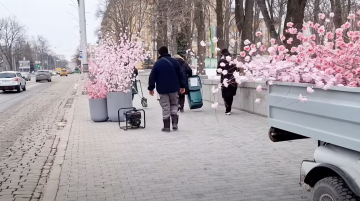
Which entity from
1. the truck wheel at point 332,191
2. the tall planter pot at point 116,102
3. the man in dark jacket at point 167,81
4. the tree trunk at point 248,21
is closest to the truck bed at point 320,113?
the truck wheel at point 332,191

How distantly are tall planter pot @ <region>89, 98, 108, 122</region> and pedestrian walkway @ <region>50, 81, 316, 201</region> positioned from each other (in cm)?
143

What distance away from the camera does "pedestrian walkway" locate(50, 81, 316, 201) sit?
5000 millimetres

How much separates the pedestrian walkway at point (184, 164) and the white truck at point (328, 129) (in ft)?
3.76

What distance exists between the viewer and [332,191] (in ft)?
10.9

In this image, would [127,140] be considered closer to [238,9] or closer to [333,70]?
[333,70]

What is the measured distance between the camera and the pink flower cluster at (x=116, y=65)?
10930 millimetres

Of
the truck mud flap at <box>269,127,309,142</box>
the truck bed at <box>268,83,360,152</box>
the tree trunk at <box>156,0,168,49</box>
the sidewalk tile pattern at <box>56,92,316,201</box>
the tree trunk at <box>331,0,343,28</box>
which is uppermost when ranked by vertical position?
the tree trunk at <box>156,0,168,49</box>

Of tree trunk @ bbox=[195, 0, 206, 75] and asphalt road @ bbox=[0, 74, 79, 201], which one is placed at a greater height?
tree trunk @ bbox=[195, 0, 206, 75]

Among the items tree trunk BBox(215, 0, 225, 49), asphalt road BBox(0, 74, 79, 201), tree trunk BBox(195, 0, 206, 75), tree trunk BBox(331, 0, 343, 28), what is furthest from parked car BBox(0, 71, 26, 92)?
tree trunk BBox(331, 0, 343, 28)

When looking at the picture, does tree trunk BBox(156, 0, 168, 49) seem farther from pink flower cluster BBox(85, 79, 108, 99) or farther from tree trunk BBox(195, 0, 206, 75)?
pink flower cluster BBox(85, 79, 108, 99)

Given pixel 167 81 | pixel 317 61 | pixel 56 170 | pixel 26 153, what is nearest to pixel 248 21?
pixel 167 81

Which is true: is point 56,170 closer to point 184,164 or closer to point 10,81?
point 184,164

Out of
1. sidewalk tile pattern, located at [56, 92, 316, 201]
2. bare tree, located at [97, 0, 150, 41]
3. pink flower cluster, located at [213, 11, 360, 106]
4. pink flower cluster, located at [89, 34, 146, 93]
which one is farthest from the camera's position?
bare tree, located at [97, 0, 150, 41]

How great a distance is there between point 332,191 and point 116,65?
27.3 ft
